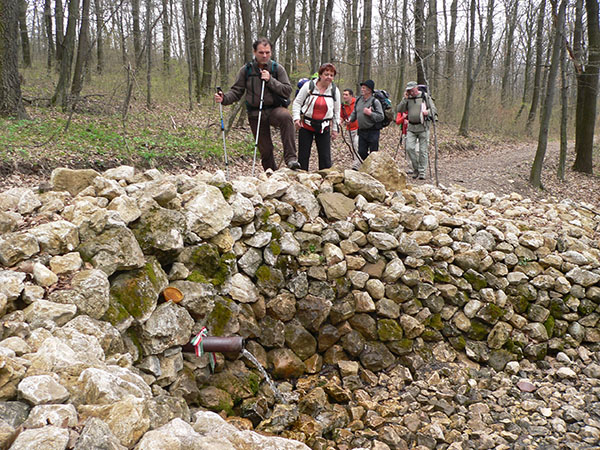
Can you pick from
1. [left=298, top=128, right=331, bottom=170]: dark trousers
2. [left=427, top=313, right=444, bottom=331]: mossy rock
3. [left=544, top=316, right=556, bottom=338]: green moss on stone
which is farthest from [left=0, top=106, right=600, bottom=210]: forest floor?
[left=427, top=313, right=444, bottom=331]: mossy rock

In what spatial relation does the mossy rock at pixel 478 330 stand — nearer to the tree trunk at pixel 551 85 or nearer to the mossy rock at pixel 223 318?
the mossy rock at pixel 223 318

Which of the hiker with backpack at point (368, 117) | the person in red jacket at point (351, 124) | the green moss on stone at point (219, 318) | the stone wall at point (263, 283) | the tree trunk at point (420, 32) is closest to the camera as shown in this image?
the stone wall at point (263, 283)

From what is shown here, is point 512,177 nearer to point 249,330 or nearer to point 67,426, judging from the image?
point 249,330

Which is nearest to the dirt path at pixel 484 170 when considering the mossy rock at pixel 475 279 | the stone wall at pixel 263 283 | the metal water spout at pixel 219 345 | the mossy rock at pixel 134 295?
the stone wall at pixel 263 283

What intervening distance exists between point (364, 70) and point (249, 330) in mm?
12499

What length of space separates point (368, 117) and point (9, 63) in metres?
7.48

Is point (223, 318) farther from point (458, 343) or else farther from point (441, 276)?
point (458, 343)

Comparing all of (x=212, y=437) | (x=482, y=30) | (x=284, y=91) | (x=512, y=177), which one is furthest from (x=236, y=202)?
(x=482, y=30)

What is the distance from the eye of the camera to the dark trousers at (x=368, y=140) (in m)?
8.41

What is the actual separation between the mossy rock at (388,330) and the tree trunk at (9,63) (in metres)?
8.66

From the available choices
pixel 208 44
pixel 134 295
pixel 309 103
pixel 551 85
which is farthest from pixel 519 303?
pixel 208 44

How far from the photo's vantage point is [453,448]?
4242 mm

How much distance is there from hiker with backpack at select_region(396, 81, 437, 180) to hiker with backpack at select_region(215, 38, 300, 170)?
366cm

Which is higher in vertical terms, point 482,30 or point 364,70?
point 482,30
